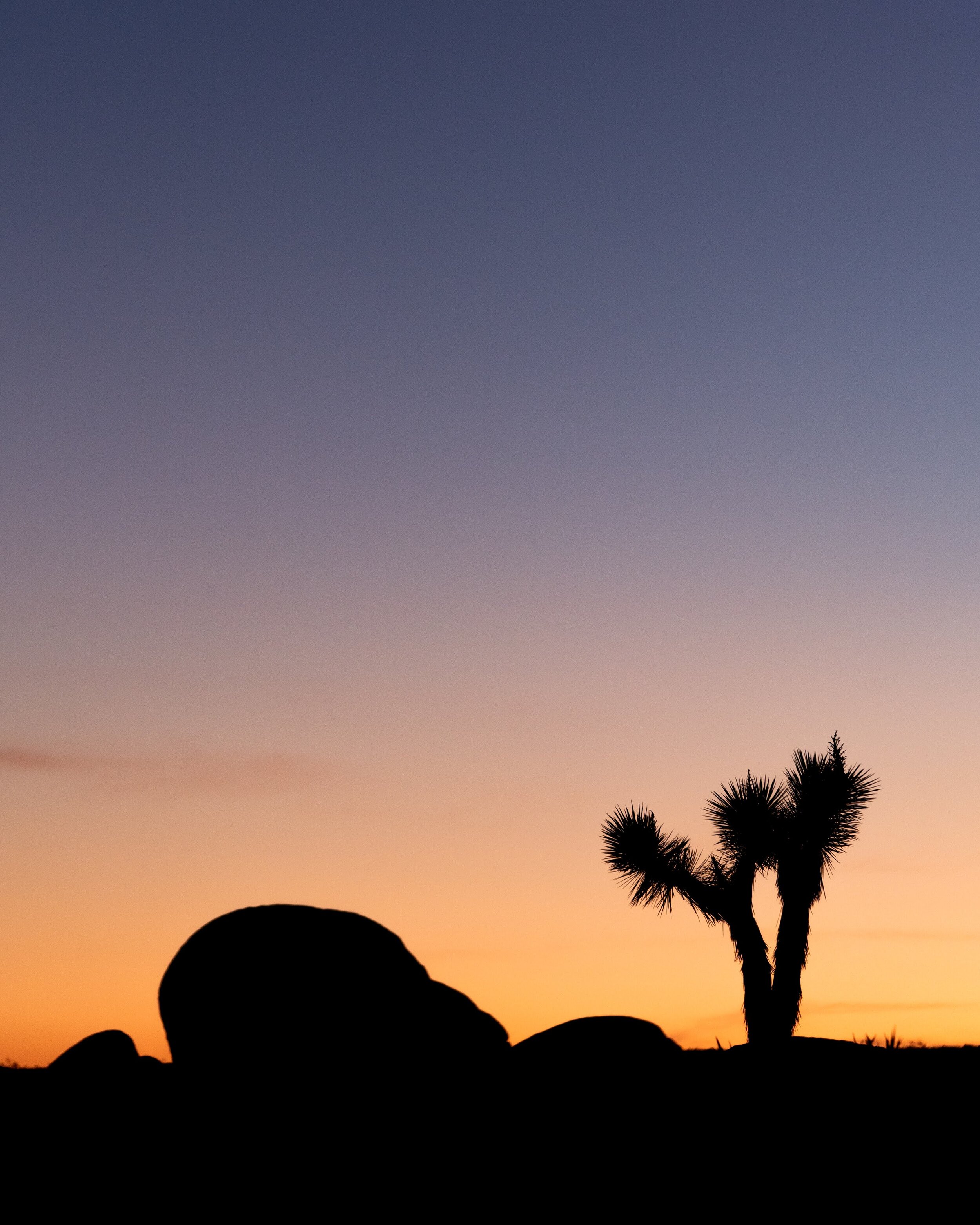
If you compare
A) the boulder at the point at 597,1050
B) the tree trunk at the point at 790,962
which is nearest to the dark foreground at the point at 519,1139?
the boulder at the point at 597,1050

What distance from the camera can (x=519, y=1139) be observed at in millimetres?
9023

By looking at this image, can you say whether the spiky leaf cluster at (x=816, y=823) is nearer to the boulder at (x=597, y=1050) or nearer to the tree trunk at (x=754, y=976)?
the tree trunk at (x=754, y=976)

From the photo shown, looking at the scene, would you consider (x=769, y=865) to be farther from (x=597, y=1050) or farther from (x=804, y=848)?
(x=597, y=1050)

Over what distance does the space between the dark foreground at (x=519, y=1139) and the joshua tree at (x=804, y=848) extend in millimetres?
6587

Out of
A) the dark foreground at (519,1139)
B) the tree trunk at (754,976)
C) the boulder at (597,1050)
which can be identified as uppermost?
the tree trunk at (754,976)

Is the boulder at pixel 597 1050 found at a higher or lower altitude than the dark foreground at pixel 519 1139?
higher

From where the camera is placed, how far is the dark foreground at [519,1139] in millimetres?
8227

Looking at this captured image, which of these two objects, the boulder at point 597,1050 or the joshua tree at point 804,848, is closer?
the boulder at point 597,1050

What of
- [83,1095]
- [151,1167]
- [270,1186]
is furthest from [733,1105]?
[83,1095]

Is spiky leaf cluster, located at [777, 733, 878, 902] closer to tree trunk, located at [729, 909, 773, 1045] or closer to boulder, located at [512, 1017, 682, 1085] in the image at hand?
tree trunk, located at [729, 909, 773, 1045]

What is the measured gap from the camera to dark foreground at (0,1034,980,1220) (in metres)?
8.23

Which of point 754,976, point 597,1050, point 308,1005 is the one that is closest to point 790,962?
point 754,976

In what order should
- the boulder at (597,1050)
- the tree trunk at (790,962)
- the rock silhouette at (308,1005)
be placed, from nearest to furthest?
the rock silhouette at (308,1005), the boulder at (597,1050), the tree trunk at (790,962)

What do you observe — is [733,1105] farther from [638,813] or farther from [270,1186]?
[638,813]
